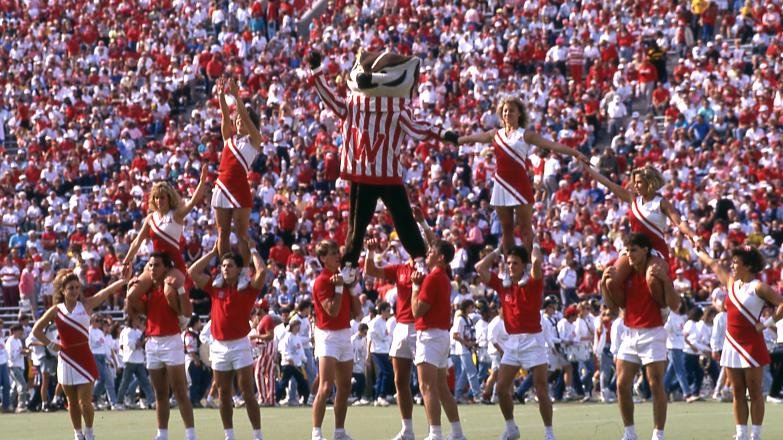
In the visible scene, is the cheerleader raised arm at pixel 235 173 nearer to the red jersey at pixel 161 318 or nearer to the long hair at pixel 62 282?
the red jersey at pixel 161 318

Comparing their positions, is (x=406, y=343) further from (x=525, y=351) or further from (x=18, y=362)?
(x=18, y=362)

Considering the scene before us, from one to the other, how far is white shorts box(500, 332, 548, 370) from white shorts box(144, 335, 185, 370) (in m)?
2.91

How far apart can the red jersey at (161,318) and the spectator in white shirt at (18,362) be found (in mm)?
9461

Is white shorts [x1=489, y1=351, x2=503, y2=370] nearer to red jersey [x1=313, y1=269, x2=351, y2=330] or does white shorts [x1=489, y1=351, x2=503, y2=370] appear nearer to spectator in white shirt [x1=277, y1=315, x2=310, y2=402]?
spectator in white shirt [x1=277, y1=315, x2=310, y2=402]

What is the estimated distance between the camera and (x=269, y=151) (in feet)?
104

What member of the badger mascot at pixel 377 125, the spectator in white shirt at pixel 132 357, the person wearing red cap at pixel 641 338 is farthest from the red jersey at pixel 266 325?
the person wearing red cap at pixel 641 338

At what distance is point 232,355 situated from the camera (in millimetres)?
15070

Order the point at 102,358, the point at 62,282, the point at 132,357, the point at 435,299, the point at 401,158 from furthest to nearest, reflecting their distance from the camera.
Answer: the point at 401,158, the point at 102,358, the point at 132,357, the point at 62,282, the point at 435,299

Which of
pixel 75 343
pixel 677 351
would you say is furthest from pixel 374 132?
pixel 677 351

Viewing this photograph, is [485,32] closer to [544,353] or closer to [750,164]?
[750,164]

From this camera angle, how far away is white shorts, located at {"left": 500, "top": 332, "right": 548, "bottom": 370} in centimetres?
1481

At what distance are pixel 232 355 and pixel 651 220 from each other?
3968 mm

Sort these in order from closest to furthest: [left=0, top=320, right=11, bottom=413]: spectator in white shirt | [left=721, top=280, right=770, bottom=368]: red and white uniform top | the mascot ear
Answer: the mascot ear, [left=721, top=280, right=770, bottom=368]: red and white uniform top, [left=0, top=320, right=11, bottom=413]: spectator in white shirt

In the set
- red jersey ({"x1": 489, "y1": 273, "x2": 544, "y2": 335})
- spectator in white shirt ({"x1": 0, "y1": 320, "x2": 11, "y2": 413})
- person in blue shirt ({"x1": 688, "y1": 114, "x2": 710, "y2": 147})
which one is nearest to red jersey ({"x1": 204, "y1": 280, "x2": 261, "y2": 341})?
red jersey ({"x1": 489, "y1": 273, "x2": 544, "y2": 335})
